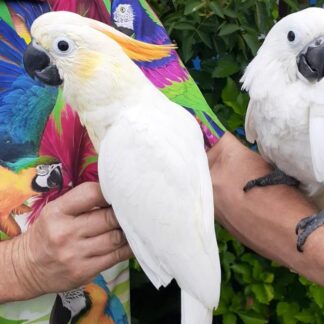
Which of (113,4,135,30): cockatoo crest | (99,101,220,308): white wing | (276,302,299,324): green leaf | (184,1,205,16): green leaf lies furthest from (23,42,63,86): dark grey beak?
(276,302,299,324): green leaf

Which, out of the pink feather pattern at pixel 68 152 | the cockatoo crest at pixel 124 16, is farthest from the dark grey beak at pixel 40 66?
the cockatoo crest at pixel 124 16

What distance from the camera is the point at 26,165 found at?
3.26 ft

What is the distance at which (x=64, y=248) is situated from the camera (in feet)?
2.94

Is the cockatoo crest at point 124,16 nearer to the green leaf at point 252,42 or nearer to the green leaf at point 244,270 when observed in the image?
the green leaf at point 252,42

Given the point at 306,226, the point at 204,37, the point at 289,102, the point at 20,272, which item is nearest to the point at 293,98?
the point at 289,102

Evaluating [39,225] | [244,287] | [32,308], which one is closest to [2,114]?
[39,225]

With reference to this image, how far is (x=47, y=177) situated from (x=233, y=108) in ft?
1.87

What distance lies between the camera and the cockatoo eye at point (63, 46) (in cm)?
78

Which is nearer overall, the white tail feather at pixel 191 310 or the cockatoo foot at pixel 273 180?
the white tail feather at pixel 191 310

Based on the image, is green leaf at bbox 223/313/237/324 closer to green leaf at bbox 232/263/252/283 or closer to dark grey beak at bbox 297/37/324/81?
green leaf at bbox 232/263/252/283

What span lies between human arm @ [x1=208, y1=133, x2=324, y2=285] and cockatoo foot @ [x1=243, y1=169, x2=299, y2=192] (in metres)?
0.01

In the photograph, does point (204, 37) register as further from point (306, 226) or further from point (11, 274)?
point (11, 274)

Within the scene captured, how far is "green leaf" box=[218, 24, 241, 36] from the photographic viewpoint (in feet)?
4.44

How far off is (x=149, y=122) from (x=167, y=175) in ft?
0.24
